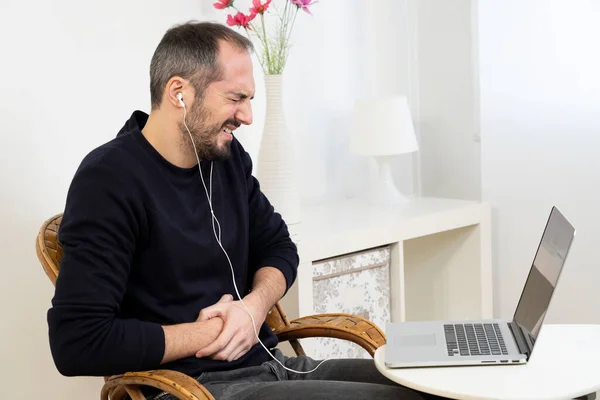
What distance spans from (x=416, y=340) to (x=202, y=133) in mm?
628

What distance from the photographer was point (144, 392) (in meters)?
1.76

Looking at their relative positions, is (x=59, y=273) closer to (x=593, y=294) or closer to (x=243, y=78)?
(x=243, y=78)

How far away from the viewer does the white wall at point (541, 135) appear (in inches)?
120

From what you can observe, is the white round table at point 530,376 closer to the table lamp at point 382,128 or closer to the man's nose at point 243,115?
the man's nose at point 243,115

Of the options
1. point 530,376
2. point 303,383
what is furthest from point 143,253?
point 530,376

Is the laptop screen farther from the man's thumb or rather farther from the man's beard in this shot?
the man's beard

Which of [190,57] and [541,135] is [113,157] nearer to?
[190,57]

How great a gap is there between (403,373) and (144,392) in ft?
1.84

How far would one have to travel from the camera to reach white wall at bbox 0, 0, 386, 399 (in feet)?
7.47

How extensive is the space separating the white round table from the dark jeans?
0.08m

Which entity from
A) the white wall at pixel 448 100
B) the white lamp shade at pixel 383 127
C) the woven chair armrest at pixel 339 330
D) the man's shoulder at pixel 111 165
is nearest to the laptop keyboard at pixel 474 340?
the woven chair armrest at pixel 339 330

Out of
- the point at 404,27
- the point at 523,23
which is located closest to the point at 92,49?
the point at 404,27

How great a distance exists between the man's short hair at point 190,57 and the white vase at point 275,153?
2.28 ft

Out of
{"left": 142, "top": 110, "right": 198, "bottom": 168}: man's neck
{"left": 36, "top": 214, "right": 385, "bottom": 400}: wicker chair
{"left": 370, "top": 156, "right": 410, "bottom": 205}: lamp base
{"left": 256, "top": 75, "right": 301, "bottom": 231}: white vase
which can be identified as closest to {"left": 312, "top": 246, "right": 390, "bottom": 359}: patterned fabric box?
{"left": 256, "top": 75, "right": 301, "bottom": 231}: white vase
